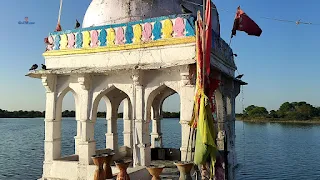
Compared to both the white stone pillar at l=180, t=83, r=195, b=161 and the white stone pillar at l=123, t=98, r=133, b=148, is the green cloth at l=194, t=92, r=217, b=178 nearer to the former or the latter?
the white stone pillar at l=180, t=83, r=195, b=161

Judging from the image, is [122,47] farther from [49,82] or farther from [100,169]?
[100,169]

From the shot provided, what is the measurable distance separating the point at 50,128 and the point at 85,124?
4.30 ft

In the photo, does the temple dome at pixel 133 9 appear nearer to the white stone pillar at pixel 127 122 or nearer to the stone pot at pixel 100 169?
the stone pot at pixel 100 169

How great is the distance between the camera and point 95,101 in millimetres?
9961

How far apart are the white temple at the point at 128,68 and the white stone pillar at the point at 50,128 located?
31 millimetres

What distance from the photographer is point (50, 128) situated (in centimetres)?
1034

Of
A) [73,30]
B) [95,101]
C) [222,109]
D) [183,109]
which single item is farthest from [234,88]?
[73,30]

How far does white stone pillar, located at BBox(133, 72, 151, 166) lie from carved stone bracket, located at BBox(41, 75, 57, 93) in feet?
9.52

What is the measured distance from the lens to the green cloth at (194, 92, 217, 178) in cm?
682

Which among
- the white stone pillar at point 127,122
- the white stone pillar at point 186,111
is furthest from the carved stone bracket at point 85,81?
the white stone pillar at point 127,122

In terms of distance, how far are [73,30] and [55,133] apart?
3.34 m

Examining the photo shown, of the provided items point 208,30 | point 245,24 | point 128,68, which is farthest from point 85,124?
point 245,24

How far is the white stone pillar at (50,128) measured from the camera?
1027cm

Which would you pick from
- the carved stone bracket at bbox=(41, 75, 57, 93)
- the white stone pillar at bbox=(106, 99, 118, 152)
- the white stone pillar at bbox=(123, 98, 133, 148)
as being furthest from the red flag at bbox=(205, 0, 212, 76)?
the white stone pillar at bbox=(106, 99, 118, 152)
